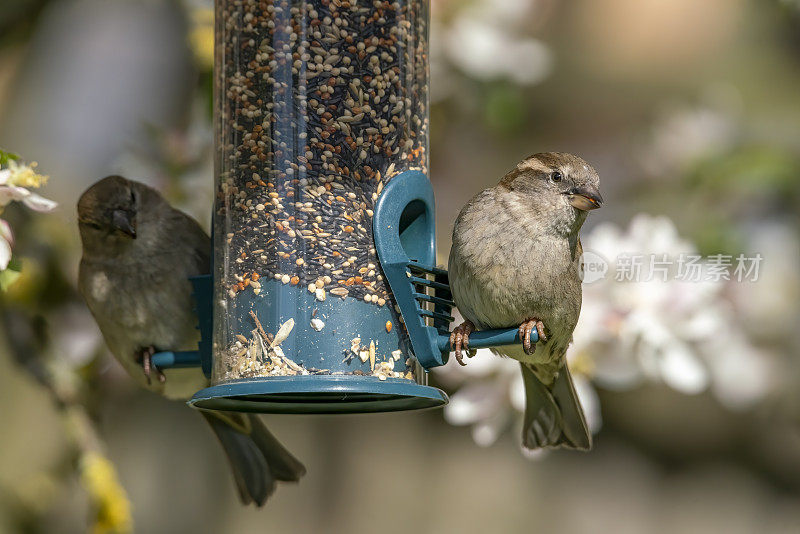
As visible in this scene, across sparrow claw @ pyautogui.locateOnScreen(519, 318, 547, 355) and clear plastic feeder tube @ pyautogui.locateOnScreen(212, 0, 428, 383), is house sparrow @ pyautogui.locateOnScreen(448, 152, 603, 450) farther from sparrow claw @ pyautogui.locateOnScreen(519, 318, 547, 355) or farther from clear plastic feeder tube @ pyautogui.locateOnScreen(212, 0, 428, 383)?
clear plastic feeder tube @ pyautogui.locateOnScreen(212, 0, 428, 383)

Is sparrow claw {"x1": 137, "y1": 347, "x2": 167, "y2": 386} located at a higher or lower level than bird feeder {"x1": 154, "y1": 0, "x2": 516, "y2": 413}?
lower

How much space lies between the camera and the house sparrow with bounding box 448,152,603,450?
168 inches

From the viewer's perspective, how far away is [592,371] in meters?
4.98

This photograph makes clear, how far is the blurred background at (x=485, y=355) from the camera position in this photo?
526cm

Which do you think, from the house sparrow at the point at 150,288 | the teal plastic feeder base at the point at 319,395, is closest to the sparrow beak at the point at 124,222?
the house sparrow at the point at 150,288

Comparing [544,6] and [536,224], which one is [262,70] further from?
[544,6]

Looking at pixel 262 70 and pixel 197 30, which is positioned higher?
pixel 197 30

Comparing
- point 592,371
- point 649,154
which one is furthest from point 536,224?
point 649,154

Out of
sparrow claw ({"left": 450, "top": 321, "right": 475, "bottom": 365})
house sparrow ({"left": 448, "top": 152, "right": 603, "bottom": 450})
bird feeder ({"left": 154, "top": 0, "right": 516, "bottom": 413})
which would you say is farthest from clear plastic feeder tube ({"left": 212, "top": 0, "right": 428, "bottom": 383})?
house sparrow ({"left": 448, "top": 152, "right": 603, "bottom": 450})

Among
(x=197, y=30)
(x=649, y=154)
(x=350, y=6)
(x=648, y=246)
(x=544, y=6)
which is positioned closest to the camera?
(x=350, y=6)

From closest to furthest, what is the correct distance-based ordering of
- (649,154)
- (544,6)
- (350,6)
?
(350,6)
(649,154)
(544,6)

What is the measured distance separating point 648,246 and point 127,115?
3.79m

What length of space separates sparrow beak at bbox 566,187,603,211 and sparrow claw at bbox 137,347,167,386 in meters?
1.67

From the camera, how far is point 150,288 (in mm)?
4852
